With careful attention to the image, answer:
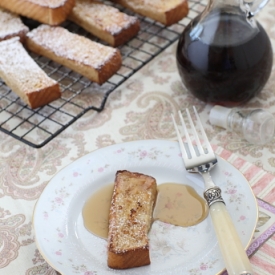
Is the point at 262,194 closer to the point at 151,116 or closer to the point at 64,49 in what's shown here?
the point at 151,116

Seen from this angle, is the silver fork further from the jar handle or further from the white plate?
the jar handle

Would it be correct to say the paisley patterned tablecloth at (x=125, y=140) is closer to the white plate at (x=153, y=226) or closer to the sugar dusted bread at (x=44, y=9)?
the white plate at (x=153, y=226)

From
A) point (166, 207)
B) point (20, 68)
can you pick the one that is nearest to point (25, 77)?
point (20, 68)

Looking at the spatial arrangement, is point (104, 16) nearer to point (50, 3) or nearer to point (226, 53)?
point (50, 3)

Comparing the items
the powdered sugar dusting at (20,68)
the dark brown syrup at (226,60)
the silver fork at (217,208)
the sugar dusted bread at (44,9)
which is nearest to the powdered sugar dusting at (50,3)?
the sugar dusted bread at (44,9)

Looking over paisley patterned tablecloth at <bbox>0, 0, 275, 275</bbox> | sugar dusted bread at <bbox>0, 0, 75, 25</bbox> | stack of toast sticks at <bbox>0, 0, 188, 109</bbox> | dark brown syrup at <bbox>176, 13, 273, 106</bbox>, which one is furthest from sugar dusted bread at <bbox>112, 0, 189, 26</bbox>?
dark brown syrup at <bbox>176, 13, 273, 106</bbox>

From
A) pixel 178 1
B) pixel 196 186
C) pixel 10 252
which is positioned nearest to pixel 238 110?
pixel 196 186
